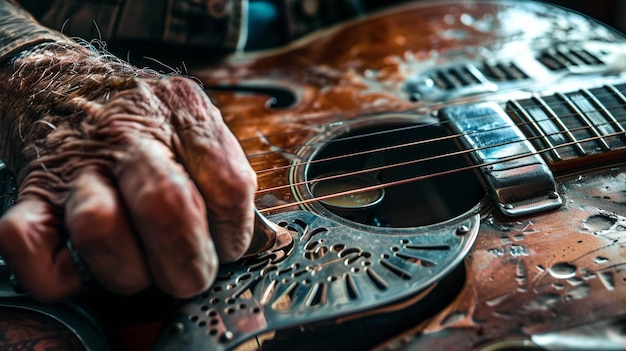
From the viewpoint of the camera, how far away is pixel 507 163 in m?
0.79

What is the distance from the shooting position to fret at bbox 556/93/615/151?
0.85 meters

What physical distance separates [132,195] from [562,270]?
1.65ft

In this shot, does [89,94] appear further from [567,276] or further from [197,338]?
[567,276]

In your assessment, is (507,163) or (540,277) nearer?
(540,277)

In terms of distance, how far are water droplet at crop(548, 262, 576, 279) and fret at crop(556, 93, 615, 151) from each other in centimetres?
27

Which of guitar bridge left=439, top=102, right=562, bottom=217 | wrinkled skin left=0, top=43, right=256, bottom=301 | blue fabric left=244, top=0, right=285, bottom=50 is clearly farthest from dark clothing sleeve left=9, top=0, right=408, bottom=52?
guitar bridge left=439, top=102, right=562, bottom=217

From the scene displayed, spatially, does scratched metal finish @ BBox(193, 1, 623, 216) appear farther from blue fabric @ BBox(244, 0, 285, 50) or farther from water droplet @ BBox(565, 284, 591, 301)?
water droplet @ BBox(565, 284, 591, 301)

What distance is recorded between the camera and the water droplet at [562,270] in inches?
25.4

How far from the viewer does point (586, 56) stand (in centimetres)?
112

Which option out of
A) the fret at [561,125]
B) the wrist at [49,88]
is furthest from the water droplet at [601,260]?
the wrist at [49,88]

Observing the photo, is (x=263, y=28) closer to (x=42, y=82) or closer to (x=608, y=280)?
(x=42, y=82)

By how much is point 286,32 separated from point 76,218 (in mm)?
903

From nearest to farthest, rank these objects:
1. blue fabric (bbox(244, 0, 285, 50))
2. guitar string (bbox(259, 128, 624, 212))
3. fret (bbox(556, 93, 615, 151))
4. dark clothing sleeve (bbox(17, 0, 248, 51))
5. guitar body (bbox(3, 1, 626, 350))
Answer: guitar body (bbox(3, 1, 626, 350)) → guitar string (bbox(259, 128, 624, 212)) → fret (bbox(556, 93, 615, 151)) → dark clothing sleeve (bbox(17, 0, 248, 51)) → blue fabric (bbox(244, 0, 285, 50))

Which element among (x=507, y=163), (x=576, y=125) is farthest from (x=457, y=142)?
(x=576, y=125)
